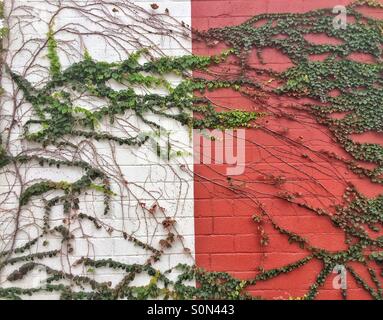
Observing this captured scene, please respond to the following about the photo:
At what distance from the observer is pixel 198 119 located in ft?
10.8

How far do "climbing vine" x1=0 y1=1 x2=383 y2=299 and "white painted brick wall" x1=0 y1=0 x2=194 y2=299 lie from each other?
47 millimetres

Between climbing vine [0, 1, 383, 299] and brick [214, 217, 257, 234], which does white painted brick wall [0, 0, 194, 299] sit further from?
brick [214, 217, 257, 234]

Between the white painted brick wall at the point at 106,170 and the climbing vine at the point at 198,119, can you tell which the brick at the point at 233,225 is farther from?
the white painted brick wall at the point at 106,170

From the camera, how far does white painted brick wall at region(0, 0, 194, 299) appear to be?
3.21m

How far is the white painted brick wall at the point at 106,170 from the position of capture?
3.21 metres

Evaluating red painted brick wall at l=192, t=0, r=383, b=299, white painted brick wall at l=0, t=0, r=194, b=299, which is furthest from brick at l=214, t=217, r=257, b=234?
white painted brick wall at l=0, t=0, r=194, b=299

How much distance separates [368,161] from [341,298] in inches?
43.9

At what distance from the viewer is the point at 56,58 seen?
330cm

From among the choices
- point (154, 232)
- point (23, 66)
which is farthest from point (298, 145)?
point (23, 66)

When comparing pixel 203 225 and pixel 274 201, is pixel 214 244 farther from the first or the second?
pixel 274 201

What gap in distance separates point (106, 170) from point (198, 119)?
33.7 inches

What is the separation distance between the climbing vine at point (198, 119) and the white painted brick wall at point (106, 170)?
0.05 metres

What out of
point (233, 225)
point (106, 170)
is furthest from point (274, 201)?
point (106, 170)
